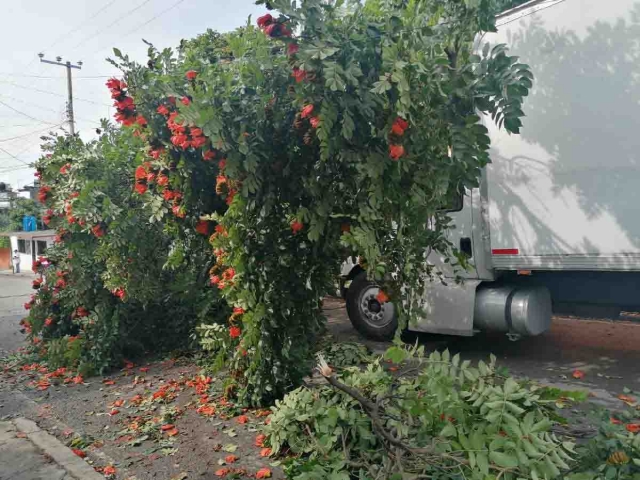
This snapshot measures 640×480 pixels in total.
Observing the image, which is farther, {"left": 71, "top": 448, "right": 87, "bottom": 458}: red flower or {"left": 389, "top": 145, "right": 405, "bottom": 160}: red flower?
{"left": 71, "top": 448, "right": 87, "bottom": 458}: red flower

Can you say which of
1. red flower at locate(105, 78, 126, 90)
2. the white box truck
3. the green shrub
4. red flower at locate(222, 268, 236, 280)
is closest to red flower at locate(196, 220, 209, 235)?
red flower at locate(222, 268, 236, 280)

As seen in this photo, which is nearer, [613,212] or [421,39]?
[421,39]

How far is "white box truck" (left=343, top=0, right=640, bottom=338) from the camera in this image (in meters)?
4.99

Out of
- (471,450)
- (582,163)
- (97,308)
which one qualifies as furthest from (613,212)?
(97,308)

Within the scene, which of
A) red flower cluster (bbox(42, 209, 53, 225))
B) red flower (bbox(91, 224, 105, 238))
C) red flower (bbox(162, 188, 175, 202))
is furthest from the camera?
red flower cluster (bbox(42, 209, 53, 225))

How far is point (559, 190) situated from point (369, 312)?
3015mm

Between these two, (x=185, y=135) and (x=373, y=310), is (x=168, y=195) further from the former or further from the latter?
(x=373, y=310)

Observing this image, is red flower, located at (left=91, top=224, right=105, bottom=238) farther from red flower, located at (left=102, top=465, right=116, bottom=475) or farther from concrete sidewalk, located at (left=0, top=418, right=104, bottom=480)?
red flower, located at (left=102, top=465, right=116, bottom=475)

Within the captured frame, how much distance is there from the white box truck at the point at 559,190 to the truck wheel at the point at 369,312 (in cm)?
70

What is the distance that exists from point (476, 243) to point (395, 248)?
7.85ft

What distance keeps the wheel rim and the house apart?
31804 millimetres

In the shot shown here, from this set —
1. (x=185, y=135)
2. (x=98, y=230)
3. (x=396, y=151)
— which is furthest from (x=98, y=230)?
(x=396, y=151)

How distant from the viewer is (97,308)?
6.75 metres

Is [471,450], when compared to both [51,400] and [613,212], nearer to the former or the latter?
[613,212]
